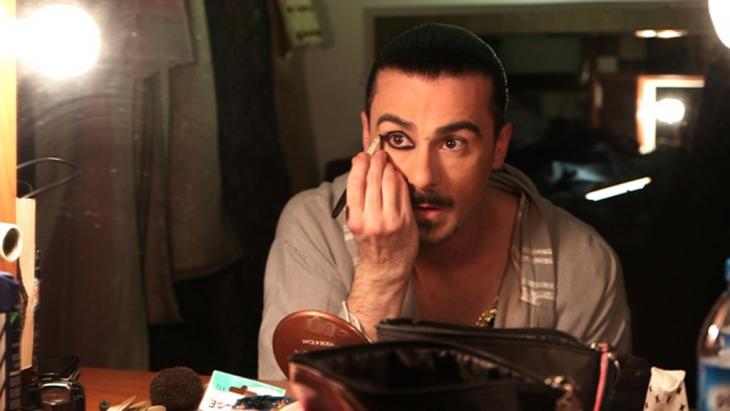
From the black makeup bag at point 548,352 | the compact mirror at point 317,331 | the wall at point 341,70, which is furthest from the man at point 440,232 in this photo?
the black makeup bag at point 548,352

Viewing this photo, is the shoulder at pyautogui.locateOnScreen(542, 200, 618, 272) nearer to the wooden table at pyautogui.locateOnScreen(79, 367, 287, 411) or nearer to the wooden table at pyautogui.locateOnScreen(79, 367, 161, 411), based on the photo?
the wooden table at pyautogui.locateOnScreen(79, 367, 287, 411)

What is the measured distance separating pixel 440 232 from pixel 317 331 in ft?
1.11

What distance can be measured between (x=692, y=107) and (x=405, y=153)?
0.56m

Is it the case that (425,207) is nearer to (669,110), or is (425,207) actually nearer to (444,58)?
(444,58)

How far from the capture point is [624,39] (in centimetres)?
183

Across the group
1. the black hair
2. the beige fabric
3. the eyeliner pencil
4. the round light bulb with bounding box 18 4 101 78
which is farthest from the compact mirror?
the round light bulb with bounding box 18 4 101 78

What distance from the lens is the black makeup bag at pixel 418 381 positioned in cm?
81

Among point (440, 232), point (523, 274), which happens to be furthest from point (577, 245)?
point (440, 232)

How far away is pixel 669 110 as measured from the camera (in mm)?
1826

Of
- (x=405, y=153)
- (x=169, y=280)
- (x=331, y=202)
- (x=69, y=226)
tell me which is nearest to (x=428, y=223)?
(x=405, y=153)

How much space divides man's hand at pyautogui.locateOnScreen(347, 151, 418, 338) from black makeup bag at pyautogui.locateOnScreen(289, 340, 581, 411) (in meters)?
0.51

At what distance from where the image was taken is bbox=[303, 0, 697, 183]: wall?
1.92 metres

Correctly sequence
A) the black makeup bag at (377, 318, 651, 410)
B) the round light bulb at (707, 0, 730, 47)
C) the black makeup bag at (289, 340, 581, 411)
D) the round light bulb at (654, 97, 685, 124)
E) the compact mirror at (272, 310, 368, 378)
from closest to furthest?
1. the black makeup bag at (289, 340, 581, 411)
2. the black makeup bag at (377, 318, 651, 410)
3. the compact mirror at (272, 310, 368, 378)
4. the round light bulb at (707, 0, 730, 47)
5. the round light bulb at (654, 97, 685, 124)

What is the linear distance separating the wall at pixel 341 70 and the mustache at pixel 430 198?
422 millimetres
